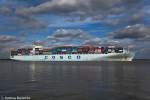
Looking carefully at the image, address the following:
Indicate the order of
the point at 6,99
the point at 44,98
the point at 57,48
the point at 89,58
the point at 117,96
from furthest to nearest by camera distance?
the point at 57,48
the point at 89,58
the point at 117,96
the point at 44,98
the point at 6,99

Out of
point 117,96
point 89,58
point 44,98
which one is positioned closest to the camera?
point 44,98

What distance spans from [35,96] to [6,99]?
127 inches

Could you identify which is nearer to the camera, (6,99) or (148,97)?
(6,99)

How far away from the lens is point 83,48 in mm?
185500

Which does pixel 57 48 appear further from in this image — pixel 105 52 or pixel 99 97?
pixel 99 97

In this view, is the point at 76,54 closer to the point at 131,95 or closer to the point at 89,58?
the point at 89,58

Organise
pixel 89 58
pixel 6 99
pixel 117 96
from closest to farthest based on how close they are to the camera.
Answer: pixel 6 99
pixel 117 96
pixel 89 58

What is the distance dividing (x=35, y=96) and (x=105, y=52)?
158057 mm

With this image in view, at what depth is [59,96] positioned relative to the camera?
78.3 ft

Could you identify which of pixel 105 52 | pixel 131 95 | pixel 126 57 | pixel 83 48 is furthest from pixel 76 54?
pixel 131 95

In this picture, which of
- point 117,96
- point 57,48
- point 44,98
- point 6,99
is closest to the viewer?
point 6,99

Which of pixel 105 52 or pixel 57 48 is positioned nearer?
pixel 105 52

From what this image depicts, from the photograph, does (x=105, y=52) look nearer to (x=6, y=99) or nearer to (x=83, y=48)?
(x=83, y=48)

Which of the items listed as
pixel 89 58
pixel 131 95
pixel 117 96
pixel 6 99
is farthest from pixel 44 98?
pixel 89 58
